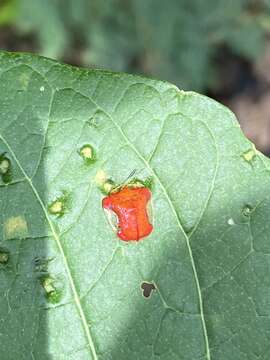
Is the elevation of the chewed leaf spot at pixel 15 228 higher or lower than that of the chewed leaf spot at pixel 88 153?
lower

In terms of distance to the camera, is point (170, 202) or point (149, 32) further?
point (149, 32)

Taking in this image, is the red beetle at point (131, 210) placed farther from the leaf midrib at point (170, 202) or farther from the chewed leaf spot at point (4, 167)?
the chewed leaf spot at point (4, 167)

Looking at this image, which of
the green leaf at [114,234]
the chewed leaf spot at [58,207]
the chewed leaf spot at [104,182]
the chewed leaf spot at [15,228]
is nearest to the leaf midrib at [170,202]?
the green leaf at [114,234]

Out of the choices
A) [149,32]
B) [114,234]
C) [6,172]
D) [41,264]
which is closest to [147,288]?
[114,234]

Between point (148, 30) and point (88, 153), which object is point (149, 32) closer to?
point (148, 30)

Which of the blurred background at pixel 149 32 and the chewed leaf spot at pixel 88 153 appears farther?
the blurred background at pixel 149 32

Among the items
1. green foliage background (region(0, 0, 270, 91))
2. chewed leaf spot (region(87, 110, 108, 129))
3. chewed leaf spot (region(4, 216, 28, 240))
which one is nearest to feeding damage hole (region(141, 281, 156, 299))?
chewed leaf spot (region(4, 216, 28, 240))
